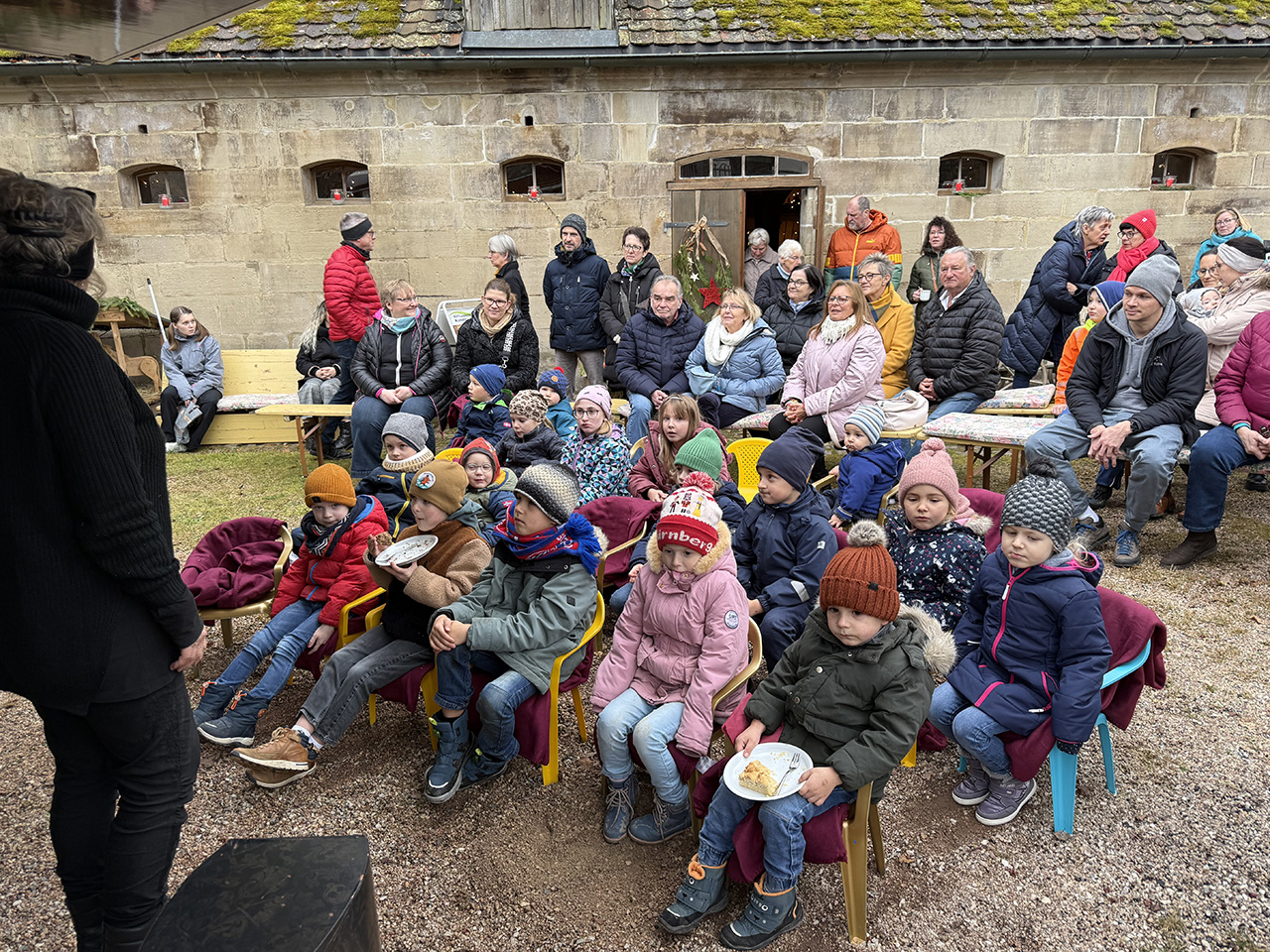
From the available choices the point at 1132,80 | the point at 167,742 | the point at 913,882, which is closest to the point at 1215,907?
the point at 913,882

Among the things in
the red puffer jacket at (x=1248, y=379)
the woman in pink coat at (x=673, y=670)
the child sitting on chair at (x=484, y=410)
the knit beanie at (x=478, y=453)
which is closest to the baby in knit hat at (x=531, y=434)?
the child sitting on chair at (x=484, y=410)

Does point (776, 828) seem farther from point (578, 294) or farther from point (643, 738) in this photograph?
point (578, 294)

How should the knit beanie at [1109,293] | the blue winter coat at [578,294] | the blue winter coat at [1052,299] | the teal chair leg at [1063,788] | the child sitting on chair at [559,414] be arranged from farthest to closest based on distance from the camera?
the blue winter coat at [578,294] < the blue winter coat at [1052,299] < the knit beanie at [1109,293] < the child sitting on chair at [559,414] < the teal chair leg at [1063,788]

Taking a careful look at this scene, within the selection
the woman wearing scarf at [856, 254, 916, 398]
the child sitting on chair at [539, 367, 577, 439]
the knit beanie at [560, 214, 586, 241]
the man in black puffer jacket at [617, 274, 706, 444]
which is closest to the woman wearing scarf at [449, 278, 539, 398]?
the man in black puffer jacket at [617, 274, 706, 444]

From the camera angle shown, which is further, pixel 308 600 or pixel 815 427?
pixel 815 427

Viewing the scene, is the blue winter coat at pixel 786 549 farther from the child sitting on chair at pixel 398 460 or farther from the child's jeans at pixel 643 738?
the child sitting on chair at pixel 398 460

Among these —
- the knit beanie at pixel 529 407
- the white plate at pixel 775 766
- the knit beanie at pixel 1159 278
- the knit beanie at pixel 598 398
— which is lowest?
the white plate at pixel 775 766

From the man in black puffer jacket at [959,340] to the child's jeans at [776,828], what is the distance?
4339 mm

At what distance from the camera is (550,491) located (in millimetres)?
3248

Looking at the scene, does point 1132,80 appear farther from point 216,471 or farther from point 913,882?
point 216,471

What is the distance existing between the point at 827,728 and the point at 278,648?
2.48m

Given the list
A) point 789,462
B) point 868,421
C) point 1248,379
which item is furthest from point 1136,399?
point 789,462

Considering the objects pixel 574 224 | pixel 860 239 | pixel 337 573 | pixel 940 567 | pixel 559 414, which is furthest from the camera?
pixel 860 239

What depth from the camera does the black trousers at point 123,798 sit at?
217 centimetres
